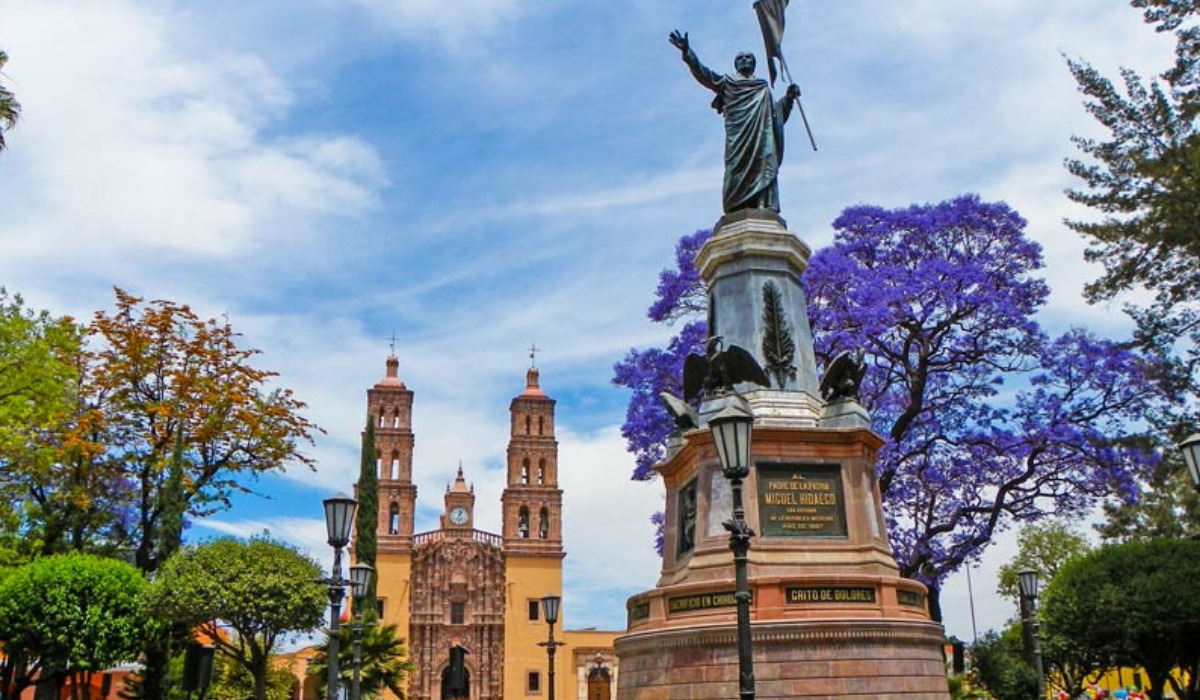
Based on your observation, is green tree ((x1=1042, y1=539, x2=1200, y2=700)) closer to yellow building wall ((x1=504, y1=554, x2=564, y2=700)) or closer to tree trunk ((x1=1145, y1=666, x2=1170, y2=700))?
tree trunk ((x1=1145, y1=666, x2=1170, y2=700))

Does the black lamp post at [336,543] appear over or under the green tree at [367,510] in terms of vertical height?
under

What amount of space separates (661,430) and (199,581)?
9440 millimetres

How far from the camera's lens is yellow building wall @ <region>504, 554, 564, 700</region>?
62.0 meters

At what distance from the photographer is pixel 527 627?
64312 mm

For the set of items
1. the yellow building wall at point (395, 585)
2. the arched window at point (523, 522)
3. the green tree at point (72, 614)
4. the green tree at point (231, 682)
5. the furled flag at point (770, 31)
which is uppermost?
the arched window at point (523, 522)

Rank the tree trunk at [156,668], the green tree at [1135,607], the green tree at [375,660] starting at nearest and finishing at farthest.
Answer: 1. the green tree at [1135,607]
2. the tree trunk at [156,668]
3. the green tree at [375,660]

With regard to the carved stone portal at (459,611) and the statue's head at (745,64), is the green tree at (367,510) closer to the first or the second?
the carved stone portal at (459,611)

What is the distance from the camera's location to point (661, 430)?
2175 centimetres

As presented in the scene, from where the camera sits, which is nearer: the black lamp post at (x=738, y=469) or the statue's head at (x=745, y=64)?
the black lamp post at (x=738, y=469)

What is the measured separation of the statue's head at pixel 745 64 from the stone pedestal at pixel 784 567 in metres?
2.68

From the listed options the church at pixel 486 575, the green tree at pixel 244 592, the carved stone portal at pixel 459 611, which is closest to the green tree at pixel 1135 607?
the green tree at pixel 244 592

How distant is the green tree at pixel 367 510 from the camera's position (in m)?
44.9

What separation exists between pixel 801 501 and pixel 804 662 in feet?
6.04

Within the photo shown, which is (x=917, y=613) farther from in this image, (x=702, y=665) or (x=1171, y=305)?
(x=1171, y=305)
